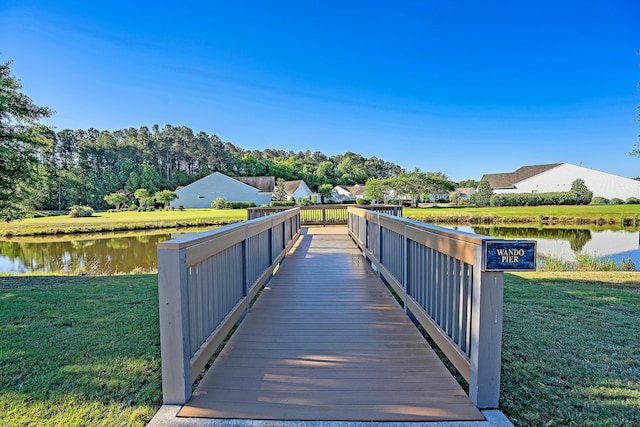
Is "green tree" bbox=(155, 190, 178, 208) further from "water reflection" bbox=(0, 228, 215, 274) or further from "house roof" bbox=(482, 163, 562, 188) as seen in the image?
"house roof" bbox=(482, 163, 562, 188)

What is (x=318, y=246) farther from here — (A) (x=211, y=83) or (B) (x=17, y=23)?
(A) (x=211, y=83)

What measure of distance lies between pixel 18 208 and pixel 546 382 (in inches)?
383

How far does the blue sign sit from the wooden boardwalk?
34.0 inches

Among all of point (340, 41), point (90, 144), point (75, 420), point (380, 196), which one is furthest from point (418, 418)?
point (90, 144)

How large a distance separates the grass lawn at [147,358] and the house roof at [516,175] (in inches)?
1778

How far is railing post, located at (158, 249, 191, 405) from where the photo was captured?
5.97ft

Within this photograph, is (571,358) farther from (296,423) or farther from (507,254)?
(296,423)

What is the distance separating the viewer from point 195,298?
2.09 m

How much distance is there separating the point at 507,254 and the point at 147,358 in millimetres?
2836

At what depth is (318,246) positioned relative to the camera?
8242 millimetres

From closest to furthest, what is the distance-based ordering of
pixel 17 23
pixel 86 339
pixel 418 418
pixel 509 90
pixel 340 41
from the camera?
pixel 418 418 → pixel 86 339 → pixel 17 23 → pixel 340 41 → pixel 509 90

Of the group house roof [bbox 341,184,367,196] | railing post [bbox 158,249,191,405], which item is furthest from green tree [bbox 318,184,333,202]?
railing post [bbox 158,249,191,405]

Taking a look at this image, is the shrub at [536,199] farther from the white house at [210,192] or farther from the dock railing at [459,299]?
the dock railing at [459,299]

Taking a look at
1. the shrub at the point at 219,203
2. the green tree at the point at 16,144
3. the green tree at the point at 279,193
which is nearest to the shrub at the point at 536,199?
the green tree at the point at 279,193
